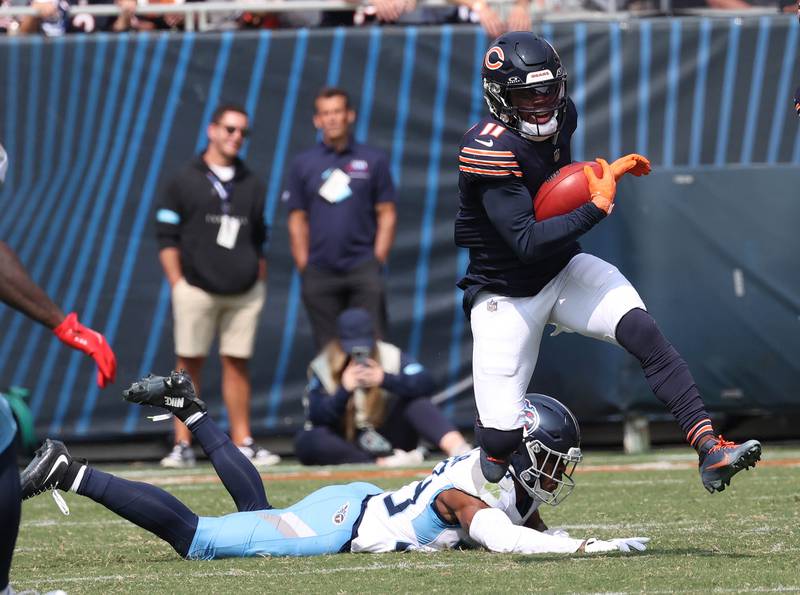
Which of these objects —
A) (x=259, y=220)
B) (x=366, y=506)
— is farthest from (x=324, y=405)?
(x=366, y=506)

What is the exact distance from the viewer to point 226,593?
13.1ft

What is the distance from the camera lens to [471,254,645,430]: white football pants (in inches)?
184

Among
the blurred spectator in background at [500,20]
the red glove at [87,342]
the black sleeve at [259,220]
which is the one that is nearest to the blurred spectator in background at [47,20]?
the black sleeve at [259,220]

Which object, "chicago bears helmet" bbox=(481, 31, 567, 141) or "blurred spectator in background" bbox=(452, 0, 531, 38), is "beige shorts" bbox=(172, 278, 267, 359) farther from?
"chicago bears helmet" bbox=(481, 31, 567, 141)

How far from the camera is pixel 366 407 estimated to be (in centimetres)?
777

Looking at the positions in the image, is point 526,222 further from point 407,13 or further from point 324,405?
point 407,13

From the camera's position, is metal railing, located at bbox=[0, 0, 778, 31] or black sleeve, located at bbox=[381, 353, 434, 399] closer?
black sleeve, located at bbox=[381, 353, 434, 399]

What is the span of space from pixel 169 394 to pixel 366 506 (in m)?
0.74

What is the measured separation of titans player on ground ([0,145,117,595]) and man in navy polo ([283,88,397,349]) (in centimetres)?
386

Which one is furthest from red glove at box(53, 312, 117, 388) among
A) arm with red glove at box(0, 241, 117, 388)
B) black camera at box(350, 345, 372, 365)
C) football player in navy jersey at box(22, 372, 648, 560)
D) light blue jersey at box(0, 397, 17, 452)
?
black camera at box(350, 345, 372, 365)

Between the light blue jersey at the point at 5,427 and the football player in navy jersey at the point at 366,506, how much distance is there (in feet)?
3.83

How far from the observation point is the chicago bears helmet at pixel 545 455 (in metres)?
4.54

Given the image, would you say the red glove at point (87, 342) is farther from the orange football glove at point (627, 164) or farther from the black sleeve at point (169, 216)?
the black sleeve at point (169, 216)

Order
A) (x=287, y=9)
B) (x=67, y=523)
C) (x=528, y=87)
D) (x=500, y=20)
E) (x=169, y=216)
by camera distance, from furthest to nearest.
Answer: (x=287, y=9)
(x=500, y=20)
(x=169, y=216)
(x=67, y=523)
(x=528, y=87)
